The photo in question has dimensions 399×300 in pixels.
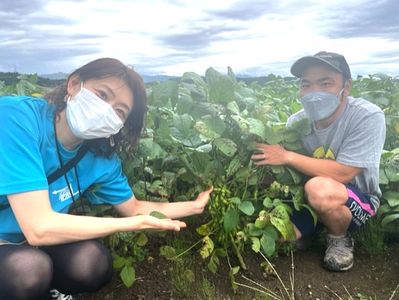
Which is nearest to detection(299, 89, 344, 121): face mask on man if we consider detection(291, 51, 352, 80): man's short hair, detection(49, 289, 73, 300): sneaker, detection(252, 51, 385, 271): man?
detection(252, 51, 385, 271): man

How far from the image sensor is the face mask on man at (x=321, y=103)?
2.54 m

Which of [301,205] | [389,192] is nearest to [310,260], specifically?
[301,205]

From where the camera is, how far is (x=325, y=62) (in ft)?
8.20

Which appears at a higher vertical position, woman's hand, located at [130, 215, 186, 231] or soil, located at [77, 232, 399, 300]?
woman's hand, located at [130, 215, 186, 231]

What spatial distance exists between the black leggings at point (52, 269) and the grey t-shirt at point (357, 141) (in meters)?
1.08

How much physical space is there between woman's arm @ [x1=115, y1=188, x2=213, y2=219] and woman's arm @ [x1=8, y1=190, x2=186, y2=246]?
38 cm

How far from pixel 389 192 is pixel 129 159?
1371 mm

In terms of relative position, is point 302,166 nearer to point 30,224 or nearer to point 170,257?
point 170,257

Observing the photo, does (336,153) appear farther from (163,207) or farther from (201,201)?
(163,207)

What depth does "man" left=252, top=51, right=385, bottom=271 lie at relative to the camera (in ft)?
8.14

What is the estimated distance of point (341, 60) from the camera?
101 inches

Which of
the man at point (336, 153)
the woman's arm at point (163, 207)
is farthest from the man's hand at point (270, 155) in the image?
the woman's arm at point (163, 207)

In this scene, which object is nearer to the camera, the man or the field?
the field

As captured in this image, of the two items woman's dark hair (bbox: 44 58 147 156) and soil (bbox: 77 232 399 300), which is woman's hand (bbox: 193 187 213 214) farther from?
woman's dark hair (bbox: 44 58 147 156)
